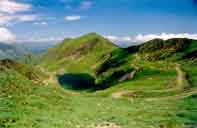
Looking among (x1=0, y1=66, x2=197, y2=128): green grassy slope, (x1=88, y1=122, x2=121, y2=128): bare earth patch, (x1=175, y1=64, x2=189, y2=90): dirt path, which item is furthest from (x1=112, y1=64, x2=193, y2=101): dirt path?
(x1=88, y1=122, x2=121, y2=128): bare earth patch

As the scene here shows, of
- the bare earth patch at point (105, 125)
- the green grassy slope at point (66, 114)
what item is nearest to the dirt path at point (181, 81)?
the green grassy slope at point (66, 114)

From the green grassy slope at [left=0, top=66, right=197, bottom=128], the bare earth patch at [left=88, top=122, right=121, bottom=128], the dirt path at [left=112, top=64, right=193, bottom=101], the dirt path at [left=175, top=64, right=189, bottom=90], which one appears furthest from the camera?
the dirt path at [left=175, top=64, right=189, bottom=90]

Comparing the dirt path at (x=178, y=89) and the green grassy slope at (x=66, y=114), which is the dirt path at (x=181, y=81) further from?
the green grassy slope at (x=66, y=114)

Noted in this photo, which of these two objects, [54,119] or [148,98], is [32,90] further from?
[148,98]

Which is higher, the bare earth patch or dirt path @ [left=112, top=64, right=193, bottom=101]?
the bare earth patch

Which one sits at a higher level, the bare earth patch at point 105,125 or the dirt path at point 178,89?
the bare earth patch at point 105,125

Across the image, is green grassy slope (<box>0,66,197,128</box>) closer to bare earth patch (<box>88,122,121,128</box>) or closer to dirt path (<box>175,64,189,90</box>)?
bare earth patch (<box>88,122,121,128</box>)

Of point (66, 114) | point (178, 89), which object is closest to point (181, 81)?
point (178, 89)

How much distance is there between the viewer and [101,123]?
210ft

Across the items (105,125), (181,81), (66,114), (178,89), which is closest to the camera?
(105,125)

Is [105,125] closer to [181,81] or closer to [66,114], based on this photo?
[66,114]

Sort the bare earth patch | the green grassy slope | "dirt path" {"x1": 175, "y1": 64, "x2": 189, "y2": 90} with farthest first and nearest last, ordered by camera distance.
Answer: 1. "dirt path" {"x1": 175, "y1": 64, "x2": 189, "y2": 90}
2. the bare earth patch
3. the green grassy slope

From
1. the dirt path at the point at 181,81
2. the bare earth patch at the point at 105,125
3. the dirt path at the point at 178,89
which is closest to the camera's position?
the bare earth patch at the point at 105,125

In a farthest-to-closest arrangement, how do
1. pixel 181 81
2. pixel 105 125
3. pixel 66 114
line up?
pixel 181 81 → pixel 66 114 → pixel 105 125
